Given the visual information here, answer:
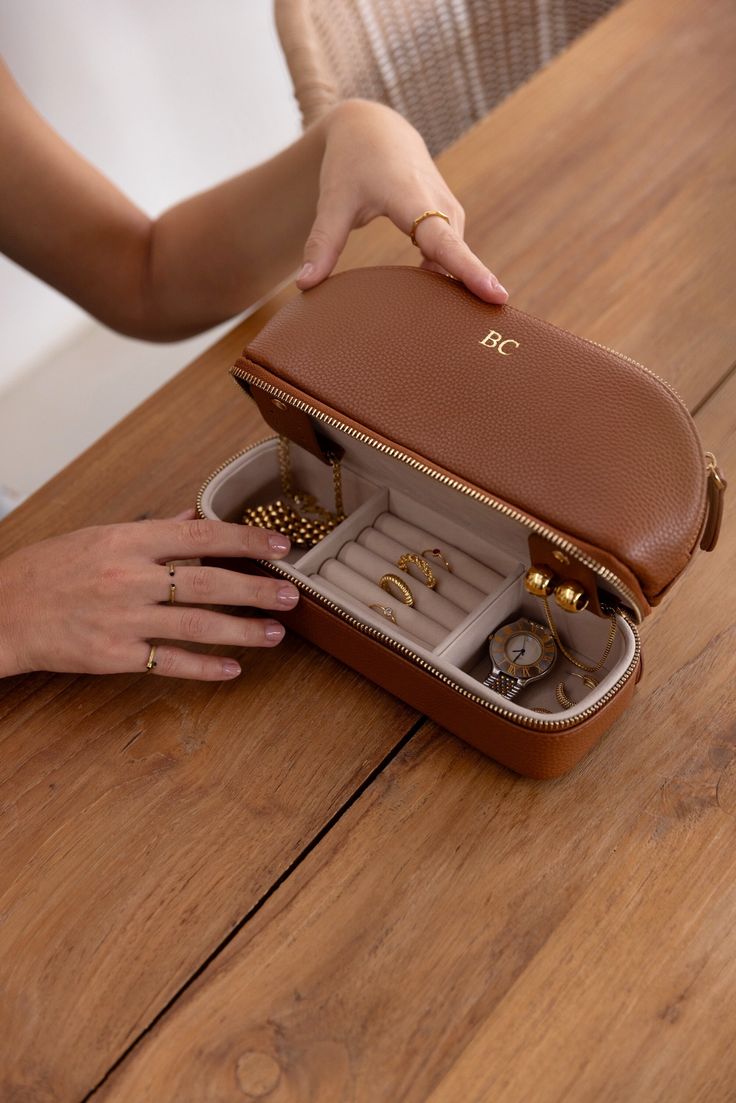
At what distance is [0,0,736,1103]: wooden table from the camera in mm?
600

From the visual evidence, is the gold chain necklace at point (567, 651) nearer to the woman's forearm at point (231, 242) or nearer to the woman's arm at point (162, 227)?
the woman's arm at point (162, 227)

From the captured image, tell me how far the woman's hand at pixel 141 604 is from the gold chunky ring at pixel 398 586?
8cm

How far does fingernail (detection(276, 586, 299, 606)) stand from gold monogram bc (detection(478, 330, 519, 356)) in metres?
0.23

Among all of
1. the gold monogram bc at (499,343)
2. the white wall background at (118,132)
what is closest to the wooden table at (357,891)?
the gold monogram bc at (499,343)

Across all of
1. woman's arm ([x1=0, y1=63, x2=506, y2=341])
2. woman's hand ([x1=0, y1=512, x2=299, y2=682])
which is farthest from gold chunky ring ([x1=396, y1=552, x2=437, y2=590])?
woman's arm ([x1=0, y1=63, x2=506, y2=341])

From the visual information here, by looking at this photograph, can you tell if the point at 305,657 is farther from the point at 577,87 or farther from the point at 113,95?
the point at 113,95

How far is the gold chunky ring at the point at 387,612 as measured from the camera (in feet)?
2.59

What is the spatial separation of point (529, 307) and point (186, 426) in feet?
1.24

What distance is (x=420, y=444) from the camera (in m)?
0.67

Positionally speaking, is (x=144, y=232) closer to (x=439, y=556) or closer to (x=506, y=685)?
(x=439, y=556)

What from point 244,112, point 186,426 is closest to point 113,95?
point 244,112

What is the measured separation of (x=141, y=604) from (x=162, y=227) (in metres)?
0.54

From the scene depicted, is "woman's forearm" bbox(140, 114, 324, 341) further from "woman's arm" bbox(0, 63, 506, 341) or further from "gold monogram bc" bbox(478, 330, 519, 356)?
"gold monogram bc" bbox(478, 330, 519, 356)

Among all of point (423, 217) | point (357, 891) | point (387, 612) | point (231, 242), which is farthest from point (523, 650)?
point (231, 242)
